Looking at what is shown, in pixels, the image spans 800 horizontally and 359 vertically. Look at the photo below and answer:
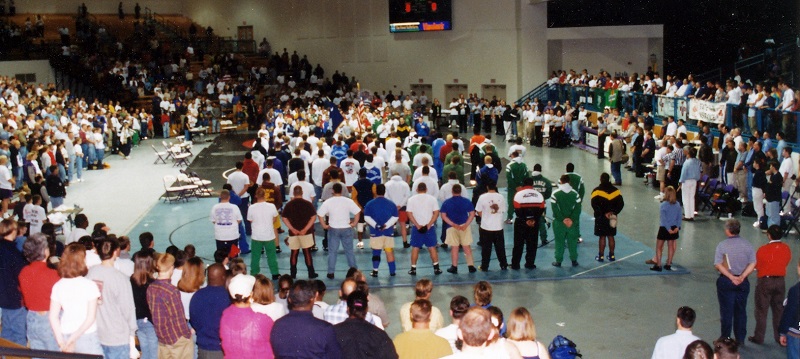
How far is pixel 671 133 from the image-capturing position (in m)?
22.3

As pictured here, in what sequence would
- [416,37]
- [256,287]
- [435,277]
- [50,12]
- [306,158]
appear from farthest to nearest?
[50,12] → [416,37] → [306,158] → [435,277] → [256,287]

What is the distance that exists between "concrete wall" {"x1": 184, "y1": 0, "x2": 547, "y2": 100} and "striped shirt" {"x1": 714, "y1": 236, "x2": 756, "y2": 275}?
28067 mm

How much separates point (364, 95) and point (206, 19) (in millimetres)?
11765

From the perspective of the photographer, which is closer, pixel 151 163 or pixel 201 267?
pixel 201 267

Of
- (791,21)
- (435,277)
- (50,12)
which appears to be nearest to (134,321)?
(435,277)

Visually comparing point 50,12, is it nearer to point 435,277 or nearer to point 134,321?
point 435,277

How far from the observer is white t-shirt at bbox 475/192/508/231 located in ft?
42.0

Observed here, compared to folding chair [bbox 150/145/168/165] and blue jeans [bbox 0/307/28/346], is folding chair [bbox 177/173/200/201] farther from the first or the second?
blue jeans [bbox 0/307/28/346]

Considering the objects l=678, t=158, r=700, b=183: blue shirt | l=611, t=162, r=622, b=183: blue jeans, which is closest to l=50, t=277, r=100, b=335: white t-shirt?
l=678, t=158, r=700, b=183: blue shirt

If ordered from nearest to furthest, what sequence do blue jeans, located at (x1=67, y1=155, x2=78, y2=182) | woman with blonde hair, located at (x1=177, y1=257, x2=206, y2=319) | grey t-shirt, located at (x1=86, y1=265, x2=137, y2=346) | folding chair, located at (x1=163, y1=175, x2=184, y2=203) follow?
grey t-shirt, located at (x1=86, y1=265, x2=137, y2=346)
woman with blonde hair, located at (x1=177, y1=257, x2=206, y2=319)
folding chair, located at (x1=163, y1=175, x2=184, y2=203)
blue jeans, located at (x1=67, y1=155, x2=78, y2=182)

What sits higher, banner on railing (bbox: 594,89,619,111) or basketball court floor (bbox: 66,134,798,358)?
banner on railing (bbox: 594,89,619,111)

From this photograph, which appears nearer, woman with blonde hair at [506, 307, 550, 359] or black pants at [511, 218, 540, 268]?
woman with blonde hair at [506, 307, 550, 359]

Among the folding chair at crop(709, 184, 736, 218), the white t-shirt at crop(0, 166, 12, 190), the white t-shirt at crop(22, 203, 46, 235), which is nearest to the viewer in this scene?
the white t-shirt at crop(22, 203, 46, 235)

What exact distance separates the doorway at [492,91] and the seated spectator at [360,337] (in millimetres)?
32878
